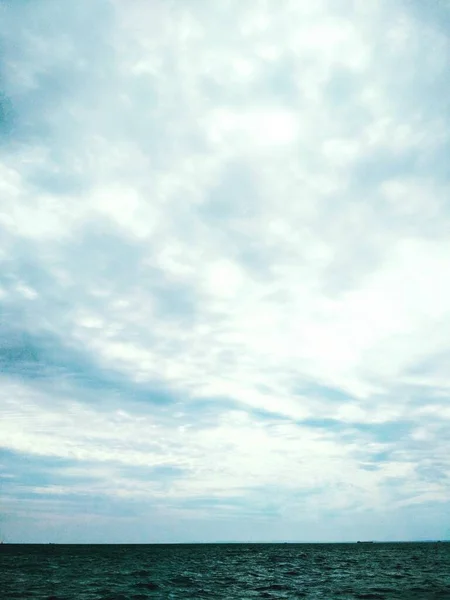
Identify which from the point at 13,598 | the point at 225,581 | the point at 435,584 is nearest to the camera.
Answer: the point at 13,598

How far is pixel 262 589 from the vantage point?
54312mm

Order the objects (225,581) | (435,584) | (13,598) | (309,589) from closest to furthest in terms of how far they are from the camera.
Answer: (13,598) → (309,589) → (435,584) → (225,581)

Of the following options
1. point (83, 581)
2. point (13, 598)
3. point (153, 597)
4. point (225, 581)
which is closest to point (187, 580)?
point (225, 581)

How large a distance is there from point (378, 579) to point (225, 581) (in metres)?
22.3

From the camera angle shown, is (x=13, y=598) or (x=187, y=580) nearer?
(x=13, y=598)

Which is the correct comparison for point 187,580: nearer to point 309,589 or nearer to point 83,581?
point 83,581

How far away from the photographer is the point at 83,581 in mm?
65625

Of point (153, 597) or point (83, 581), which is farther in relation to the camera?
point (83, 581)

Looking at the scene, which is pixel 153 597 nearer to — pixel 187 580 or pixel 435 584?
pixel 187 580

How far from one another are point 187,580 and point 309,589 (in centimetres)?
2095

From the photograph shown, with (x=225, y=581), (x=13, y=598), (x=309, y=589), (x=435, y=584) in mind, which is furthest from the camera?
(x=225, y=581)

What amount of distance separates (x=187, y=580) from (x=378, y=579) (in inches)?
1094

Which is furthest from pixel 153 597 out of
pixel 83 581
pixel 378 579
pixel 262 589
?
pixel 378 579

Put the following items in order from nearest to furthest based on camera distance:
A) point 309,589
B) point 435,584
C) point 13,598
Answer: point 13,598 < point 309,589 < point 435,584
